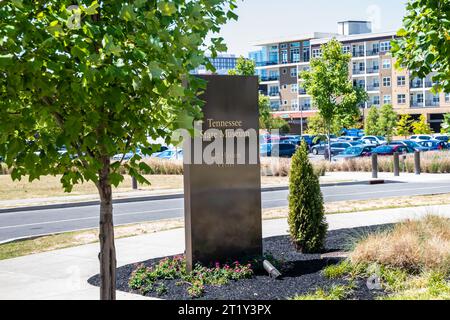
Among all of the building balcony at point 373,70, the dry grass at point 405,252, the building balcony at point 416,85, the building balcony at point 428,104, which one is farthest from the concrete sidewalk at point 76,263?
the building balcony at point 373,70

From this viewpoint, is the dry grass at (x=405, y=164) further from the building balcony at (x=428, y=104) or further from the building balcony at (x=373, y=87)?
the building balcony at (x=373, y=87)

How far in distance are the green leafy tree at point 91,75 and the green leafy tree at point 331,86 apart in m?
41.4

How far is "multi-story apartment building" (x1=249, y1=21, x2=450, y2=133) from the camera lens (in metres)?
91.1

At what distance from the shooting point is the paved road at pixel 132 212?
1731 centimetres

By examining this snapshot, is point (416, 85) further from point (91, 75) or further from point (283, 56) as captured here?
point (91, 75)

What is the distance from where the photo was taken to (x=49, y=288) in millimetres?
9953

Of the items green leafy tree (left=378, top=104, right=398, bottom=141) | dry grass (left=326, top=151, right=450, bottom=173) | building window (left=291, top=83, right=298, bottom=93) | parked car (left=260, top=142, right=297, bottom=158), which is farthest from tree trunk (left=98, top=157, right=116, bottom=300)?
building window (left=291, top=83, right=298, bottom=93)

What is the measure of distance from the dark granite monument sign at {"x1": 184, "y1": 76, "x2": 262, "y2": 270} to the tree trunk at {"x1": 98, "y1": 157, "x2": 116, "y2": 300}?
3403mm

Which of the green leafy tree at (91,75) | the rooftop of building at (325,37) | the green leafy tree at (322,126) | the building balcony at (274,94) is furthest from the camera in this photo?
the building balcony at (274,94)

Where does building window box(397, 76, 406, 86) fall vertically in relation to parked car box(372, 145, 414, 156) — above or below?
above

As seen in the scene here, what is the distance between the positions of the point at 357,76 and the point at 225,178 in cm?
8883

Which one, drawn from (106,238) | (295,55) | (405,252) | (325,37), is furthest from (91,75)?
(295,55)

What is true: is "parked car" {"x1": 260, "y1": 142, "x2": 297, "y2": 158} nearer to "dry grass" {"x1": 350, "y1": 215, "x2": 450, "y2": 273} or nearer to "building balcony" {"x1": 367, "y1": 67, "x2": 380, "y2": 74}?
"dry grass" {"x1": 350, "y1": 215, "x2": 450, "y2": 273}
